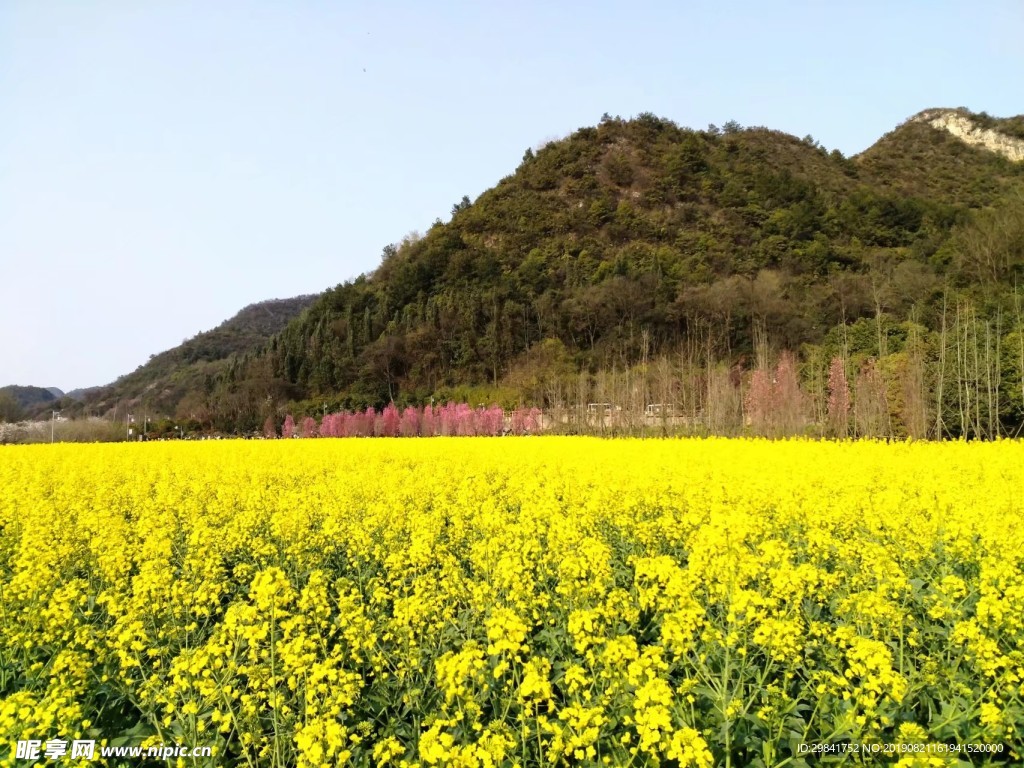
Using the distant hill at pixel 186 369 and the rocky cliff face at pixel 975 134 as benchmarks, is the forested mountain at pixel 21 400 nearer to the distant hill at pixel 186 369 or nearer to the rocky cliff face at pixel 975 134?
the distant hill at pixel 186 369

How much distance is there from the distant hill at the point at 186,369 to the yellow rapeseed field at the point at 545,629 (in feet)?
223

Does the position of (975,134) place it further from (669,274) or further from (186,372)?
(186,372)

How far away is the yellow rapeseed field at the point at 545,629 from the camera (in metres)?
3.23

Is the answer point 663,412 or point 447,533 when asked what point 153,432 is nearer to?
point 663,412

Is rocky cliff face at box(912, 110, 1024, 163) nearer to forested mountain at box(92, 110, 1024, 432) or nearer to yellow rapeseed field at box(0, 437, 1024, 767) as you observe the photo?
forested mountain at box(92, 110, 1024, 432)

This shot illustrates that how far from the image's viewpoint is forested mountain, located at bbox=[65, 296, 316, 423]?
77.2 metres

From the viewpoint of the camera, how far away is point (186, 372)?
89.8m

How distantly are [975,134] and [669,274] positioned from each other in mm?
74758

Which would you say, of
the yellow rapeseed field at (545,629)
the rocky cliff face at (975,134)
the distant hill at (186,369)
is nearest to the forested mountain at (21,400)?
the distant hill at (186,369)

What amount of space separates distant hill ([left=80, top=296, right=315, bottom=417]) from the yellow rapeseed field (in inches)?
2680

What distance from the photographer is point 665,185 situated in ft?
299

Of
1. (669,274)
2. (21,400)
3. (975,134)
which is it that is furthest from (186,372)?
(975,134)

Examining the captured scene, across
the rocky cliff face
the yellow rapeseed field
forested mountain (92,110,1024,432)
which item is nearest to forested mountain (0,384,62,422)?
forested mountain (92,110,1024,432)

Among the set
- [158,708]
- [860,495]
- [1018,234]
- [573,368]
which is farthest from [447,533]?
[1018,234]
